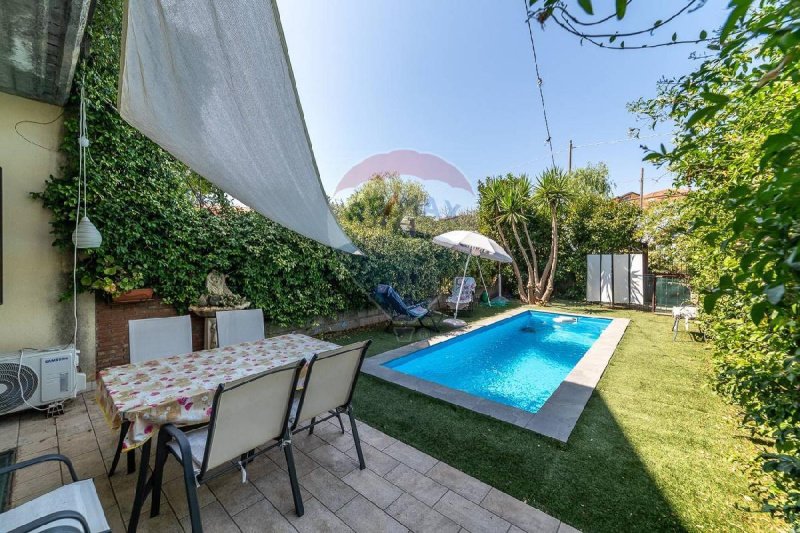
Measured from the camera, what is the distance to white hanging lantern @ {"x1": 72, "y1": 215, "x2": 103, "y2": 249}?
3734 millimetres

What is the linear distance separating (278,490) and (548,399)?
327 cm

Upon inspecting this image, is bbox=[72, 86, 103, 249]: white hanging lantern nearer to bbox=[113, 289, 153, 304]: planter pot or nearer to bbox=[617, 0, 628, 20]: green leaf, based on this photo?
bbox=[113, 289, 153, 304]: planter pot

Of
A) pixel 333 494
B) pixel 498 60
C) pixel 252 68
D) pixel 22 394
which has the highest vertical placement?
pixel 498 60

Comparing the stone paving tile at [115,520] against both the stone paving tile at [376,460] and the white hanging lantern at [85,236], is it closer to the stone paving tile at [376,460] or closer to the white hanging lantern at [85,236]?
the stone paving tile at [376,460]

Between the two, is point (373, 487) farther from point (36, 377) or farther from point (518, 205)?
point (518, 205)

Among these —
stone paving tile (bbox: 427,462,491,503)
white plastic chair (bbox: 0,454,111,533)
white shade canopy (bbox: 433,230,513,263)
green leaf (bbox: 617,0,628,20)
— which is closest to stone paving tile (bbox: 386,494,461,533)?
stone paving tile (bbox: 427,462,491,503)

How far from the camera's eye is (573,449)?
10.1ft

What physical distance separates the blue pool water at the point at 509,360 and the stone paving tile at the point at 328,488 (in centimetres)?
270

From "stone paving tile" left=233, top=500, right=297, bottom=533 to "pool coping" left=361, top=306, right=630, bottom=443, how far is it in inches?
89.0

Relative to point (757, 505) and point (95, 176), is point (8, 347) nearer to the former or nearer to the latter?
point (95, 176)

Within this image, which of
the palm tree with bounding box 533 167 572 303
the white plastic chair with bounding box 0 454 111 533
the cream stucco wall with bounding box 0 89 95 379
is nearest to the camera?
the white plastic chair with bounding box 0 454 111 533

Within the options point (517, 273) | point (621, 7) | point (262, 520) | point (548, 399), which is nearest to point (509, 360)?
point (548, 399)

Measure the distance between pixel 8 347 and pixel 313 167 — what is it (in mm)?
4682

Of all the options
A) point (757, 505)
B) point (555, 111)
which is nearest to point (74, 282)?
point (757, 505)
